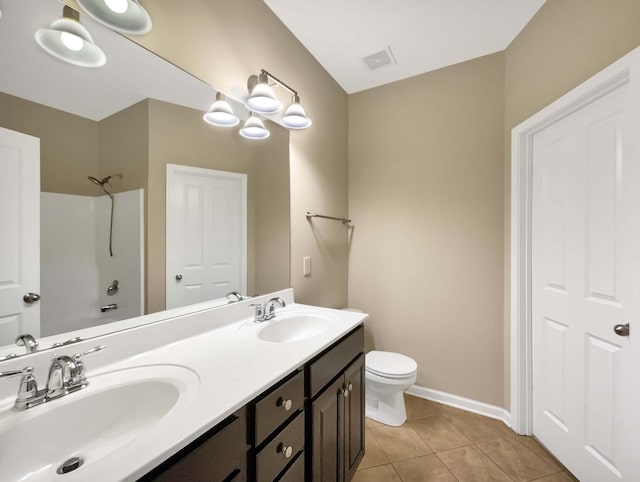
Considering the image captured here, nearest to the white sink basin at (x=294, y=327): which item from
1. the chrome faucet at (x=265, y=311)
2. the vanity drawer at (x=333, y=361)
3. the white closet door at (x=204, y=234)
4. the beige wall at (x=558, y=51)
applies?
the chrome faucet at (x=265, y=311)

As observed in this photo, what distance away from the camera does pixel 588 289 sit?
1334 millimetres

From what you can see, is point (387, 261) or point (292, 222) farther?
point (387, 261)

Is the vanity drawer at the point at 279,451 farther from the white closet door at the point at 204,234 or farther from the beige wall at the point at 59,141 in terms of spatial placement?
the beige wall at the point at 59,141

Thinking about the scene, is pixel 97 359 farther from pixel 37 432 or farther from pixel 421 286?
pixel 421 286

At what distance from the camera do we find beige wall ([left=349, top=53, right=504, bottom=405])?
194 centimetres

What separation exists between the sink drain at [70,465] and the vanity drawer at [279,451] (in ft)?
1.40

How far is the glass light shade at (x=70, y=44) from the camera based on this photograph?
2.64ft

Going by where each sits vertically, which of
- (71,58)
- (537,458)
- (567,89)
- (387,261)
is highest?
(567,89)

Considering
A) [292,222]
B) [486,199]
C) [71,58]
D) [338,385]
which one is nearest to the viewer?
[71,58]

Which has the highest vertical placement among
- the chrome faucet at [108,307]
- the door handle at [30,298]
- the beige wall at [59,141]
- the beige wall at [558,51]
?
the beige wall at [558,51]

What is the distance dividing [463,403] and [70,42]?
9.59ft

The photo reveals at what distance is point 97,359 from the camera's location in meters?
0.87

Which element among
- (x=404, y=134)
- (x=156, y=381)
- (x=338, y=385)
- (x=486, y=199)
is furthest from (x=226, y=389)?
(x=404, y=134)

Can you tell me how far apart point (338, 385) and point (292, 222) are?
983 mm
